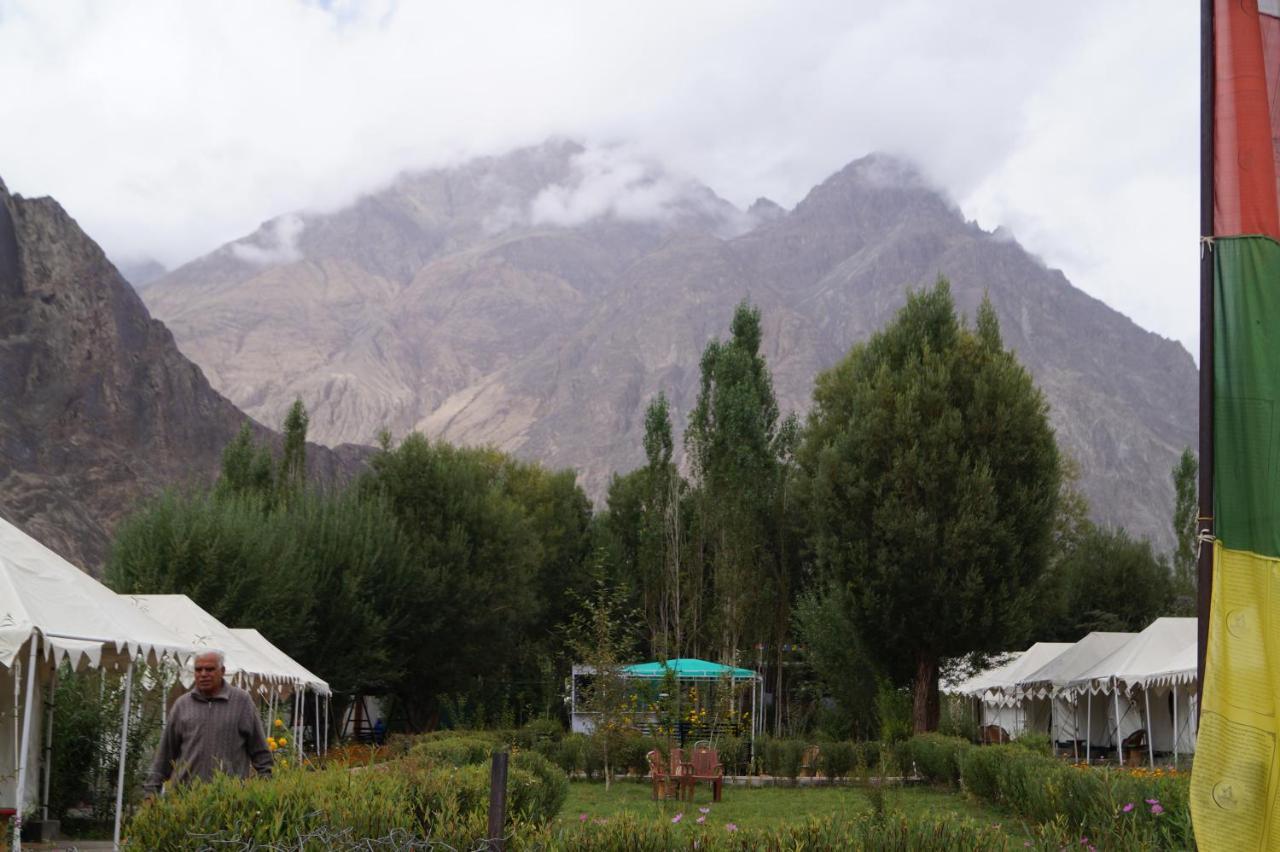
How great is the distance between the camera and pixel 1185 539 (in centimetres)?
4569

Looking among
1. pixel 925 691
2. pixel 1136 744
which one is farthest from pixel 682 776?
pixel 1136 744

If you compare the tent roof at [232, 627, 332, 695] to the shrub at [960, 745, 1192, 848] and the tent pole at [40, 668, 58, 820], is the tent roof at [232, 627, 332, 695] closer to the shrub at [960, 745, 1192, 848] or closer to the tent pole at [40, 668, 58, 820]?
the tent pole at [40, 668, 58, 820]

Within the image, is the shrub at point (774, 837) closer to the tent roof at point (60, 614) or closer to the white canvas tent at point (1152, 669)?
the tent roof at point (60, 614)

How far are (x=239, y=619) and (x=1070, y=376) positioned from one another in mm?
151912

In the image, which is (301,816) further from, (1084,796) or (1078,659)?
(1078,659)

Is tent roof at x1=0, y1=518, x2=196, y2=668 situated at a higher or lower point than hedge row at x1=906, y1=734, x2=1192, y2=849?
higher

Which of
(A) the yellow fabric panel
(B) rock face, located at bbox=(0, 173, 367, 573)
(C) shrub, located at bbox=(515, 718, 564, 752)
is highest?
(B) rock face, located at bbox=(0, 173, 367, 573)

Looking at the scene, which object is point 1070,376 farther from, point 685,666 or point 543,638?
point 685,666

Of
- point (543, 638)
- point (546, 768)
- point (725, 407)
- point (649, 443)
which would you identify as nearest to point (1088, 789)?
point (546, 768)

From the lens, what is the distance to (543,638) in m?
47.0

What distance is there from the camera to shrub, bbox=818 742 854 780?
24.2 metres

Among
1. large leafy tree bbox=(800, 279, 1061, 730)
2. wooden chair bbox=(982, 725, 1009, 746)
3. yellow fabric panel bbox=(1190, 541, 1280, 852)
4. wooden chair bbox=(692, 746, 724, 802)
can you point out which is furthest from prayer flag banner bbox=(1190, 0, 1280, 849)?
wooden chair bbox=(982, 725, 1009, 746)

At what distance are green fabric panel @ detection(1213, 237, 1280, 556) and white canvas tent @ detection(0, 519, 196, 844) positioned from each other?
8.43 m

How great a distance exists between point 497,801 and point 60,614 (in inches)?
276
